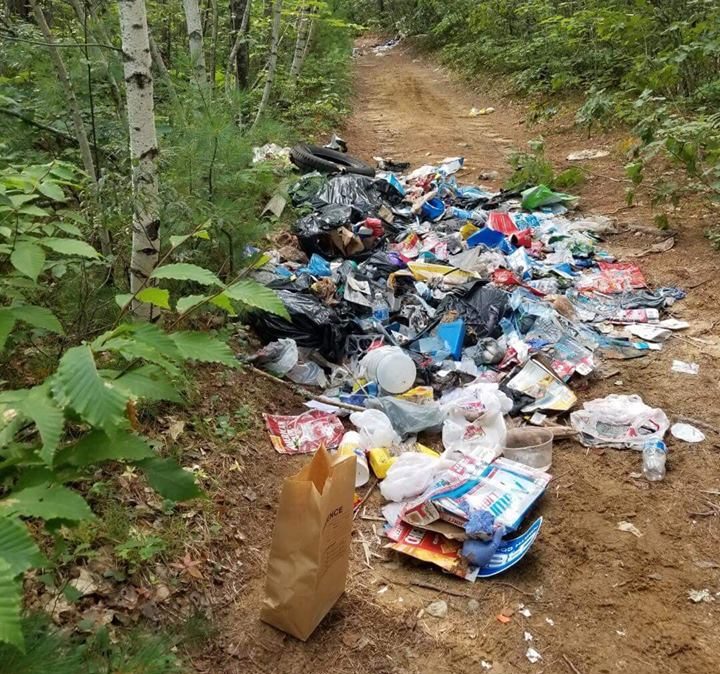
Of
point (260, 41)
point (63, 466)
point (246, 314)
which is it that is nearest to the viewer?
point (63, 466)

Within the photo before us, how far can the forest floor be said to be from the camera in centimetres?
217

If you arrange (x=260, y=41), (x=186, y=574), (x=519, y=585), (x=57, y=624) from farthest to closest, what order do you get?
(x=260, y=41), (x=519, y=585), (x=186, y=574), (x=57, y=624)

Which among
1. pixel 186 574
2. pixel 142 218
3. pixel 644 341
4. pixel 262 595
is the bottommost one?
pixel 644 341

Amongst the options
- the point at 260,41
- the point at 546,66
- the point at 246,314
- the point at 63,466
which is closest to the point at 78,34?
the point at 246,314

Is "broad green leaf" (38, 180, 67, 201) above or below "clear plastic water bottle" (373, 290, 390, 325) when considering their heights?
above

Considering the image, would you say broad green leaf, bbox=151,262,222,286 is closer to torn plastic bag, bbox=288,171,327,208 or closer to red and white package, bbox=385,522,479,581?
red and white package, bbox=385,522,479,581

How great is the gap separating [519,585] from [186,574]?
4.35 ft

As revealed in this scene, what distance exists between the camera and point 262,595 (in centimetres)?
235

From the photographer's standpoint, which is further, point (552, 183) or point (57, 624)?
point (552, 183)

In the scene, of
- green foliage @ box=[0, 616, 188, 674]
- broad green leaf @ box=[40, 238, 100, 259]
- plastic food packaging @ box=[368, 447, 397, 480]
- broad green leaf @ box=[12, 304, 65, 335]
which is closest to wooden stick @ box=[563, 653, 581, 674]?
plastic food packaging @ box=[368, 447, 397, 480]

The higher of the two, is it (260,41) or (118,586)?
(260,41)

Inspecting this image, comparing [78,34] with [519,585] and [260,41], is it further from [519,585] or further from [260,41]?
[260,41]

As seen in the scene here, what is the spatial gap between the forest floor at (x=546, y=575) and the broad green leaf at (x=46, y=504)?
1.21m

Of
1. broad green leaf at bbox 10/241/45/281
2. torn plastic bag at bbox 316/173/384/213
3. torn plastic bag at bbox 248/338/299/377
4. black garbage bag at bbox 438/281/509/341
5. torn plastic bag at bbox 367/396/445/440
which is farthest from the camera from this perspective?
torn plastic bag at bbox 316/173/384/213
